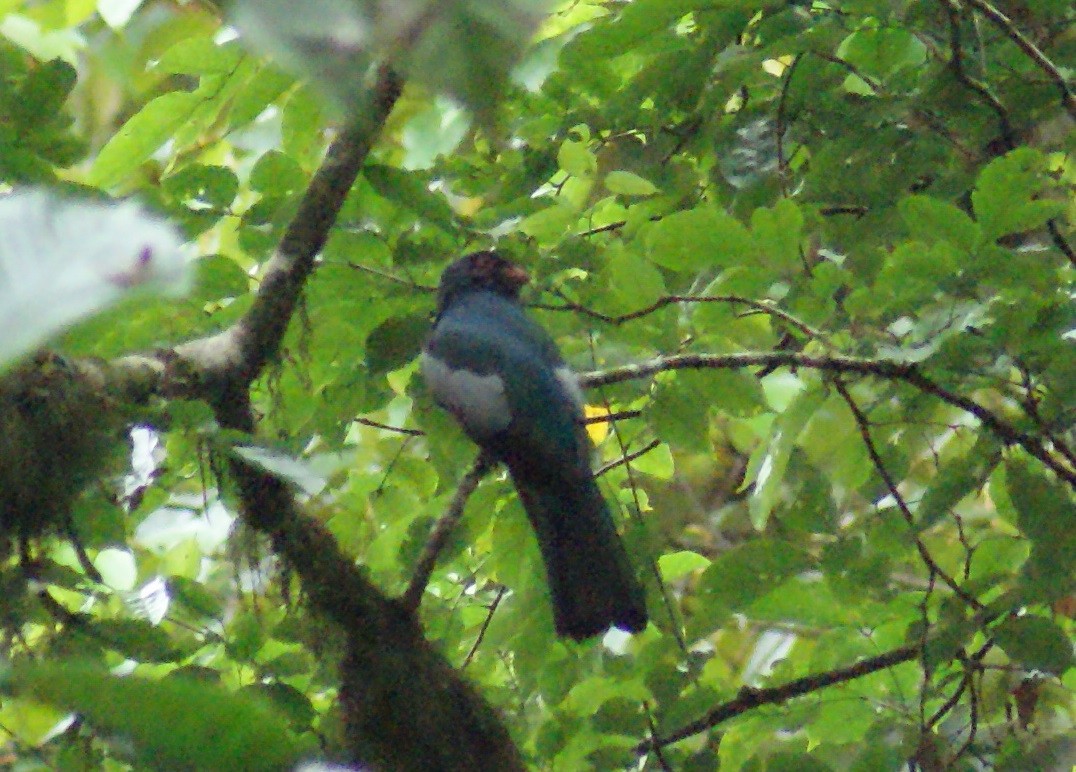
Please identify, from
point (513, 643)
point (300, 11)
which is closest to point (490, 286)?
point (513, 643)

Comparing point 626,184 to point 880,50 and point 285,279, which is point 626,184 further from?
point 285,279

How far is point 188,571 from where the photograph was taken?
3582 millimetres

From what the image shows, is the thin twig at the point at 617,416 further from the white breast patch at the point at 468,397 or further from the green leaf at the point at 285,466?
the green leaf at the point at 285,466

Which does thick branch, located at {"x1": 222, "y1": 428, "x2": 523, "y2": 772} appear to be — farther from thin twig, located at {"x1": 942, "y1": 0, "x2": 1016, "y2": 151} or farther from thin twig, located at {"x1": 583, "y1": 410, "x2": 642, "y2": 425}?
thin twig, located at {"x1": 942, "y1": 0, "x2": 1016, "y2": 151}

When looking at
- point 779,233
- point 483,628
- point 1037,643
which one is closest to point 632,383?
point 779,233

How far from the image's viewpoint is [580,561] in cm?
311

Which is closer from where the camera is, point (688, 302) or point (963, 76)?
point (963, 76)

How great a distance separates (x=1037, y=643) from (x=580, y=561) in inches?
40.7

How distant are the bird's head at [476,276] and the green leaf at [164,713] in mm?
2927

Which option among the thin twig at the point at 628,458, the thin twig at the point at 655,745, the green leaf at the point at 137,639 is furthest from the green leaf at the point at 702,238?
the green leaf at the point at 137,639

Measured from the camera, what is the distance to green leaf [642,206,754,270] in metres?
2.46

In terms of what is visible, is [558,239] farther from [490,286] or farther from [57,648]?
[57,648]

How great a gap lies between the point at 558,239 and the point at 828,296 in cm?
90

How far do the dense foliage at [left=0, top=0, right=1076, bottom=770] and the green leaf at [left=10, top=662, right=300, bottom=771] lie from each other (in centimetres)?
153
